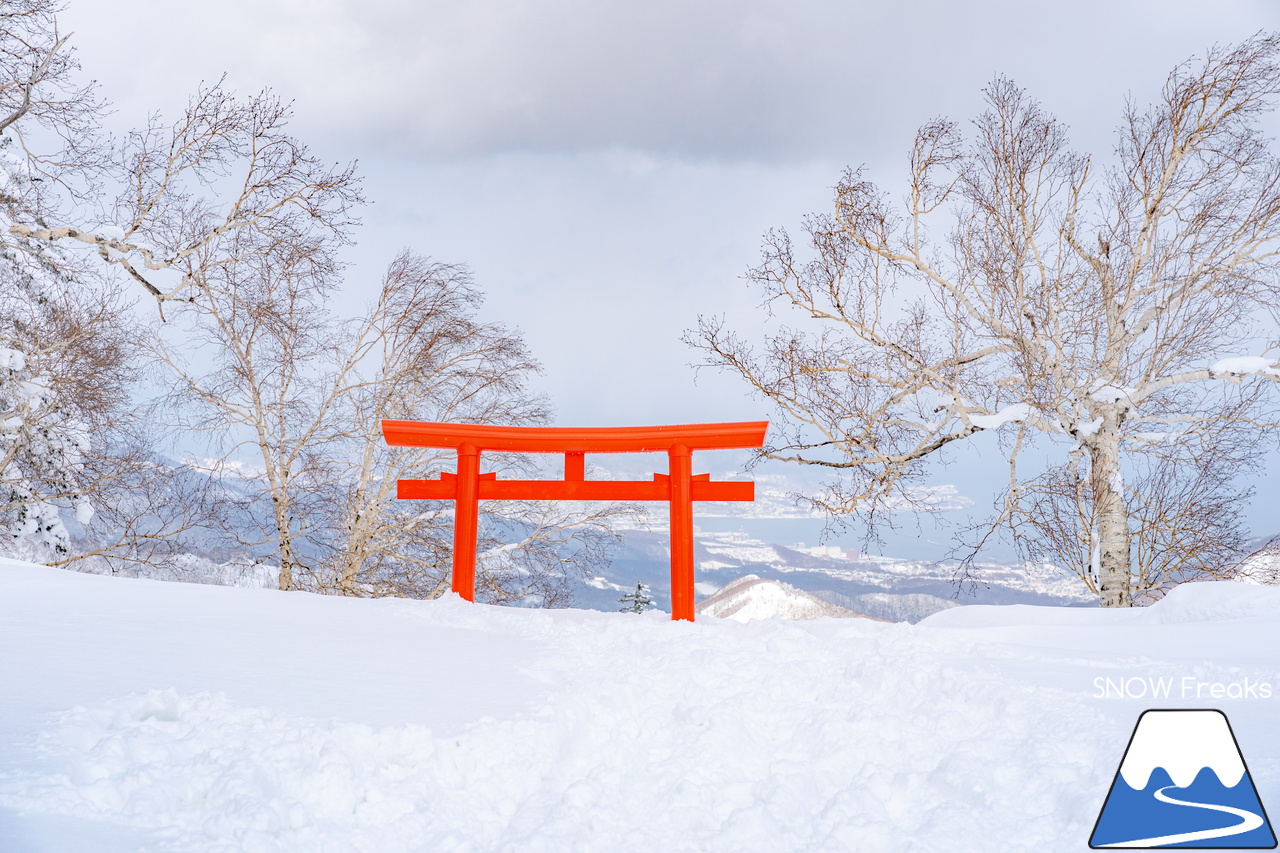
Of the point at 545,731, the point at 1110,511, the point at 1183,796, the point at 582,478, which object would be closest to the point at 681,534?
the point at 582,478

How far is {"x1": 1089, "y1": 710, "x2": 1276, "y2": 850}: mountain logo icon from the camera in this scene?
2.48 m

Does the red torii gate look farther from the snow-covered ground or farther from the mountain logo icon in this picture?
the mountain logo icon

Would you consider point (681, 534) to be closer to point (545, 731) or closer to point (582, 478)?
point (582, 478)

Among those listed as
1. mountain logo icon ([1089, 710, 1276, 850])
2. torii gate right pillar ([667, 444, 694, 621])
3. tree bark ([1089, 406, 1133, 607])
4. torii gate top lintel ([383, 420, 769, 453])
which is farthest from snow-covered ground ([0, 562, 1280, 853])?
tree bark ([1089, 406, 1133, 607])

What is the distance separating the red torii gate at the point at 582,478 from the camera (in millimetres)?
6441

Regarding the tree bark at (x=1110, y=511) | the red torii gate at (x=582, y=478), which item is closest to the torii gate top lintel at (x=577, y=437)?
the red torii gate at (x=582, y=478)

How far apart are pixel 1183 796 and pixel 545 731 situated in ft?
8.02

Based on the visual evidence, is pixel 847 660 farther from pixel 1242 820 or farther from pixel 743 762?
pixel 1242 820

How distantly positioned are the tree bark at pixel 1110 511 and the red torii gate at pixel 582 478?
4300mm

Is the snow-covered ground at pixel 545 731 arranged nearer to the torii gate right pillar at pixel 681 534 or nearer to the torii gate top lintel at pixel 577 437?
the torii gate right pillar at pixel 681 534

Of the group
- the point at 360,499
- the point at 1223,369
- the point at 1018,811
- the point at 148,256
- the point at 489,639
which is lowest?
the point at 1018,811

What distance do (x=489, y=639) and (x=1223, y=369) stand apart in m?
7.99

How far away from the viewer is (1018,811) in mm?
2762

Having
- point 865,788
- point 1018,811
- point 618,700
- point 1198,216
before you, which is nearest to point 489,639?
point 618,700
